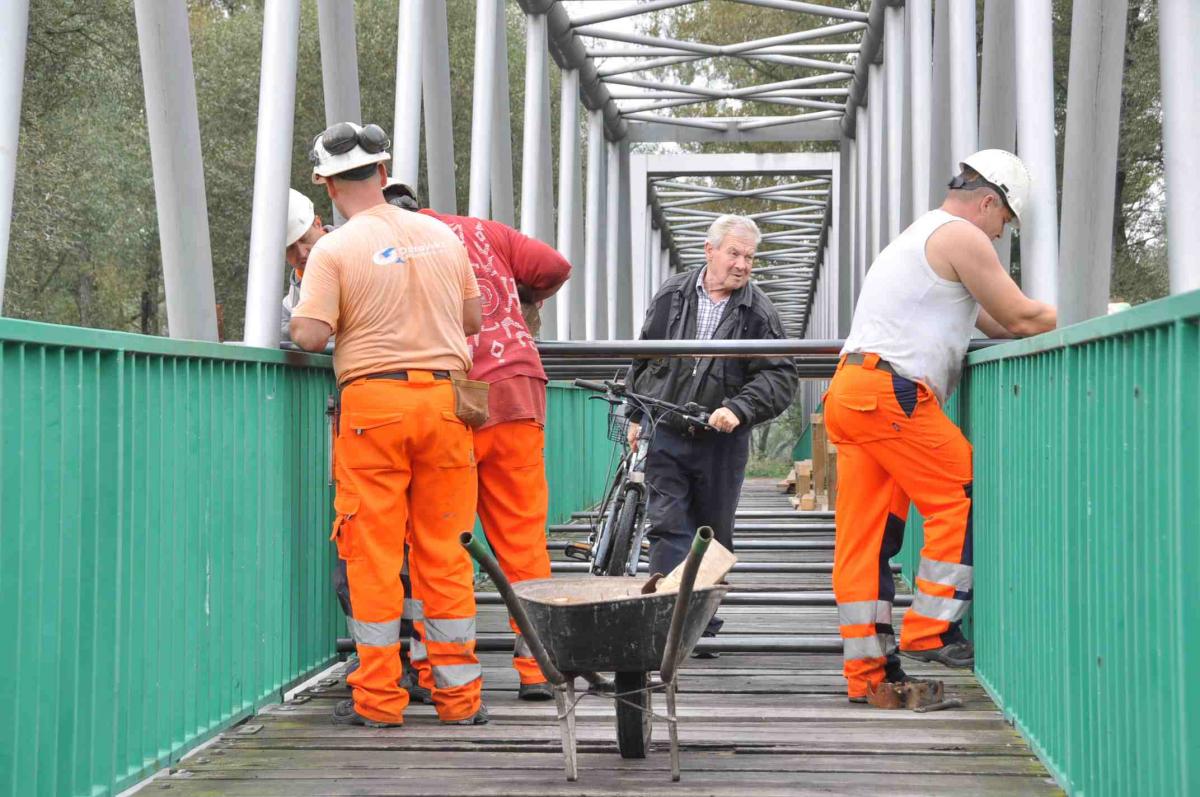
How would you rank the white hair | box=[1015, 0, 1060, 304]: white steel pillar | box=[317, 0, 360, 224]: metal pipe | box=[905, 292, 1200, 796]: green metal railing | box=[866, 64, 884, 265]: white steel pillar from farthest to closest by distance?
box=[866, 64, 884, 265]: white steel pillar, box=[317, 0, 360, 224]: metal pipe, the white hair, box=[1015, 0, 1060, 304]: white steel pillar, box=[905, 292, 1200, 796]: green metal railing

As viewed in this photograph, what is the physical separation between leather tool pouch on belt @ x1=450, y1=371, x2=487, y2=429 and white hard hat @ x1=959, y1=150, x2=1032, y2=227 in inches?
71.2

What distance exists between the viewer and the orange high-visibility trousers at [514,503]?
17.8 ft

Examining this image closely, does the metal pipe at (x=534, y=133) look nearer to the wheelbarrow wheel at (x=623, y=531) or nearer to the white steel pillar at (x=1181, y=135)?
the wheelbarrow wheel at (x=623, y=531)

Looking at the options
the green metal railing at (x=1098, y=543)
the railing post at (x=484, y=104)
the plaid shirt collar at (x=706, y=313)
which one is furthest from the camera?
the railing post at (x=484, y=104)

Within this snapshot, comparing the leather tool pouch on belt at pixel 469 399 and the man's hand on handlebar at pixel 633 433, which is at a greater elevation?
the leather tool pouch on belt at pixel 469 399

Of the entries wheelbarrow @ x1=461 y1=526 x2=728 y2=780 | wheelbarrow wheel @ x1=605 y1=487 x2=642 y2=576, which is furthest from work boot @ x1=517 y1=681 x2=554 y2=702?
wheelbarrow wheel @ x1=605 y1=487 x2=642 y2=576

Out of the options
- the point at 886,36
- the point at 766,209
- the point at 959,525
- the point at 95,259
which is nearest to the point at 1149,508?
the point at 959,525

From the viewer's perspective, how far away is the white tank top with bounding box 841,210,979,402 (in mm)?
5176

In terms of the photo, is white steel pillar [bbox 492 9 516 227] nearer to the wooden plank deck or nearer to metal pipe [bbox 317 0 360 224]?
metal pipe [bbox 317 0 360 224]

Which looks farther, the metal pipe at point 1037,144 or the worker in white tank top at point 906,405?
the metal pipe at point 1037,144

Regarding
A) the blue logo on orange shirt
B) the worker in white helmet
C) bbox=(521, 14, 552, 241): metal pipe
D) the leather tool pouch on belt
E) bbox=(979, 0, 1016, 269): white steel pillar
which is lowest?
the leather tool pouch on belt

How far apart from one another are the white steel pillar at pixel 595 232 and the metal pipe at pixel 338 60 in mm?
6647

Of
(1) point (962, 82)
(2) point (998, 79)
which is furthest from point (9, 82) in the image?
(1) point (962, 82)

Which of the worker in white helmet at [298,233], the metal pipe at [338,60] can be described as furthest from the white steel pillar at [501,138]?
the worker in white helmet at [298,233]
